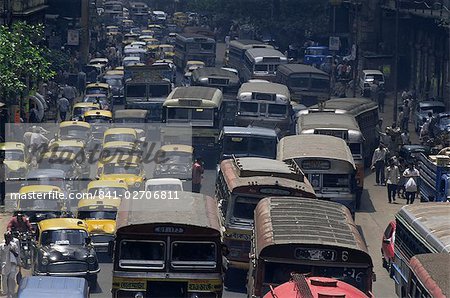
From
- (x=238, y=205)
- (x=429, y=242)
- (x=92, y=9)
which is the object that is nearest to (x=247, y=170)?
(x=238, y=205)

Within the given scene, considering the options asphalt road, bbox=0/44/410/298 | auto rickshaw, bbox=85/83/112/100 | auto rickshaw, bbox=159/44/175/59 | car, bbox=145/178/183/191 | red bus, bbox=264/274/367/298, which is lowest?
asphalt road, bbox=0/44/410/298

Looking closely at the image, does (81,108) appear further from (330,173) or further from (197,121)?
(330,173)

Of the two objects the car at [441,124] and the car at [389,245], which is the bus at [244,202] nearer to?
the car at [389,245]

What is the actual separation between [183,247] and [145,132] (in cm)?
2325

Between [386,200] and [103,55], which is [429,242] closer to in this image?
[386,200]

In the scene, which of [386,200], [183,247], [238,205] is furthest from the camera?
[386,200]

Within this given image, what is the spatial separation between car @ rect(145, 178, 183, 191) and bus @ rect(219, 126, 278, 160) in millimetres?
2413

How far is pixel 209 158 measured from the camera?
1740 inches

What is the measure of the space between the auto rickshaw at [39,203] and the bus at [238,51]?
124 feet

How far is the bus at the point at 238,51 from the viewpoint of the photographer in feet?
230

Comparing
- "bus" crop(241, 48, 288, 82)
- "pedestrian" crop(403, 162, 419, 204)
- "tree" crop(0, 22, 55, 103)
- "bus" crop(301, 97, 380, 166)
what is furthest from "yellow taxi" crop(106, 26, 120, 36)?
"pedestrian" crop(403, 162, 419, 204)

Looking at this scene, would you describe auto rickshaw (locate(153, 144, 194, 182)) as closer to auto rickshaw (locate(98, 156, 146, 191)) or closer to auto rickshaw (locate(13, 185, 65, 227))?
auto rickshaw (locate(98, 156, 146, 191))

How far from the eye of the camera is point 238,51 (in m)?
72.4

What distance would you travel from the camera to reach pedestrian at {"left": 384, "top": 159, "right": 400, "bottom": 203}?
3912 cm
